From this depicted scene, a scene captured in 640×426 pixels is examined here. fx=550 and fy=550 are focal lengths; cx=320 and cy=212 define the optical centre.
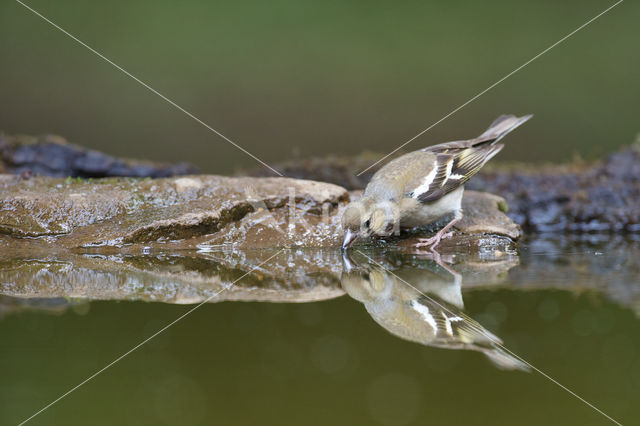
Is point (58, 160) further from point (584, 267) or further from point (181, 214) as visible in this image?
point (584, 267)

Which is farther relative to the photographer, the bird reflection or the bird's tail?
the bird's tail

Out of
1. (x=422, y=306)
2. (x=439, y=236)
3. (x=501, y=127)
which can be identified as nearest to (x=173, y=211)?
(x=439, y=236)

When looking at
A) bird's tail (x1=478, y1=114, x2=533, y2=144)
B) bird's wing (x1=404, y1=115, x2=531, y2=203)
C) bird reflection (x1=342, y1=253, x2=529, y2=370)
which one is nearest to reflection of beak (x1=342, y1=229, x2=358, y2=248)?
bird reflection (x1=342, y1=253, x2=529, y2=370)

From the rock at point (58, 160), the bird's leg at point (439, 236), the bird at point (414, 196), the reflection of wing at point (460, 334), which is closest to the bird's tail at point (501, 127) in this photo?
the bird at point (414, 196)

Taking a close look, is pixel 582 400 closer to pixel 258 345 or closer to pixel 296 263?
pixel 258 345

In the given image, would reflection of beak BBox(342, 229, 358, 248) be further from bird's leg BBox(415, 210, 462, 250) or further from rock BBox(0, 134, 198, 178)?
rock BBox(0, 134, 198, 178)

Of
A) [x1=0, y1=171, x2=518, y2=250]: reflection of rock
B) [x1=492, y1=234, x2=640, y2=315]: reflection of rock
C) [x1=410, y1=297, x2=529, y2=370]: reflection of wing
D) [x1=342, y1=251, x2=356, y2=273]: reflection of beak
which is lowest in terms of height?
[x1=410, y1=297, x2=529, y2=370]: reflection of wing
